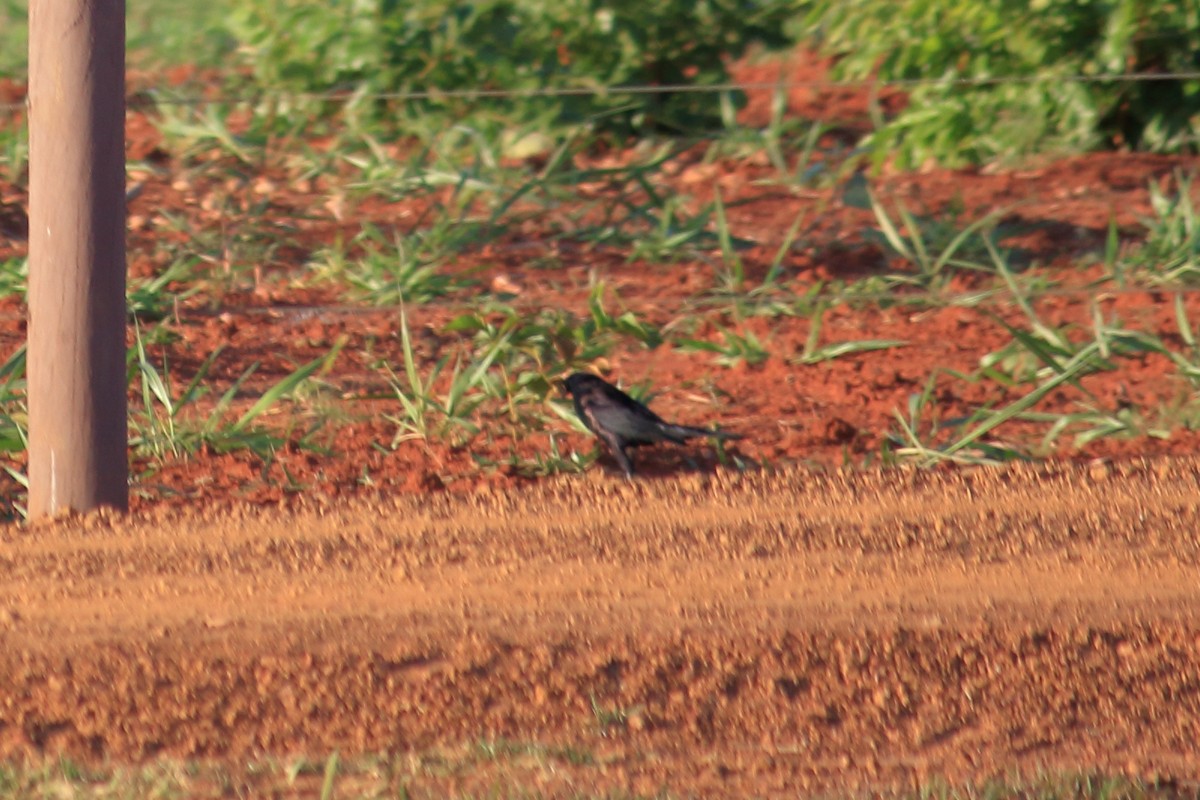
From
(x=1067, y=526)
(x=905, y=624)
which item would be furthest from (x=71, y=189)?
(x=1067, y=526)

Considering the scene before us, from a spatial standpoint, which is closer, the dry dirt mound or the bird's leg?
the dry dirt mound

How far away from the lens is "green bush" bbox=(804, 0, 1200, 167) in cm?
809

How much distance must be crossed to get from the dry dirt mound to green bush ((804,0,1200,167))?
419 centimetres

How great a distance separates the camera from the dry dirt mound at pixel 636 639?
11.1 ft

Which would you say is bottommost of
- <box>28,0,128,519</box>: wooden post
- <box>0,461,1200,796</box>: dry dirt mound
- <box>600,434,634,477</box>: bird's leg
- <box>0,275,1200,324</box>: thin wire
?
<box>0,275,1200,324</box>: thin wire

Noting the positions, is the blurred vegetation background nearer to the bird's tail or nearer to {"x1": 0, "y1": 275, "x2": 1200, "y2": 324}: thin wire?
{"x1": 0, "y1": 275, "x2": 1200, "y2": 324}: thin wire

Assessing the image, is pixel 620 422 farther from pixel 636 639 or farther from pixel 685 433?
pixel 636 639

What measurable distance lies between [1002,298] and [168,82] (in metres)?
5.73

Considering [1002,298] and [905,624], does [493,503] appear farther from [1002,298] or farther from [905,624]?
[1002,298]

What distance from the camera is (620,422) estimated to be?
16.2 feet

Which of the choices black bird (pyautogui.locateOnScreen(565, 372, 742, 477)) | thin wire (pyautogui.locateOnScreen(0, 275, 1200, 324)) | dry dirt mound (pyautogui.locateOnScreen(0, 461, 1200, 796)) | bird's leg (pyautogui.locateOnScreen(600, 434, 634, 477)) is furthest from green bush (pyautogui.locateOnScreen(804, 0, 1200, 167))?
dry dirt mound (pyautogui.locateOnScreen(0, 461, 1200, 796))

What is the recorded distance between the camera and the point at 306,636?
11.9 feet

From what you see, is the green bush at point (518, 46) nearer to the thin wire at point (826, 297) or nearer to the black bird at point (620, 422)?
the thin wire at point (826, 297)

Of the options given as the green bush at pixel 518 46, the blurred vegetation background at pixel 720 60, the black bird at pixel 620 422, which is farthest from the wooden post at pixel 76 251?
the green bush at pixel 518 46
